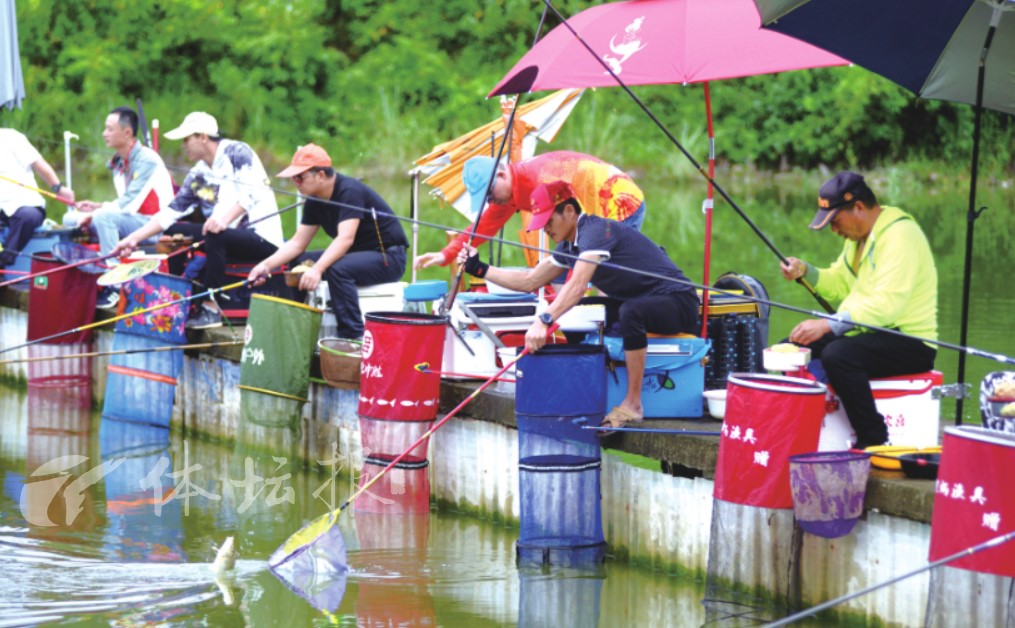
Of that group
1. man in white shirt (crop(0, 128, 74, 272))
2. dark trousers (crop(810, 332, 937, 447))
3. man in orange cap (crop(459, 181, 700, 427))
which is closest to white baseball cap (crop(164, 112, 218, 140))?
man in white shirt (crop(0, 128, 74, 272))

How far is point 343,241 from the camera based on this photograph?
886 centimetres

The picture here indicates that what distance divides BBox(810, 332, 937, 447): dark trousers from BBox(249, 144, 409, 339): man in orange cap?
3145mm

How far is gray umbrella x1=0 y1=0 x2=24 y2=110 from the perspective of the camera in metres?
12.0

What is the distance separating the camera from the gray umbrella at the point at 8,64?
12.0m

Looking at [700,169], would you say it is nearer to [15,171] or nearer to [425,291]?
[425,291]

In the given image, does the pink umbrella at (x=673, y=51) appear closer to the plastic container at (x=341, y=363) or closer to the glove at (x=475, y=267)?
the glove at (x=475, y=267)

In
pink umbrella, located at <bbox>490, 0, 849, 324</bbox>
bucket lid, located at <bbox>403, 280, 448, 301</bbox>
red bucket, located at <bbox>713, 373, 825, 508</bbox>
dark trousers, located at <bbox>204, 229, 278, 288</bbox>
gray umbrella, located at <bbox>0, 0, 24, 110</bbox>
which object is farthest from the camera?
gray umbrella, located at <bbox>0, 0, 24, 110</bbox>

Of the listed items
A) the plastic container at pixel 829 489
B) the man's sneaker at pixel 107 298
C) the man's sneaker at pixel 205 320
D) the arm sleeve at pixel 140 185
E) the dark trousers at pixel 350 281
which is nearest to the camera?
the plastic container at pixel 829 489

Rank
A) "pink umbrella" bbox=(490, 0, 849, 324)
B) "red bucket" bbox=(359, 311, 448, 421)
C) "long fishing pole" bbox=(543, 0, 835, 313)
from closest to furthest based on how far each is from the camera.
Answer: "long fishing pole" bbox=(543, 0, 835, 313)
"pink umbrella" bbox=(490, 0, 849, 324)
"red bucket" bbox=(359, 311, 448, 421)

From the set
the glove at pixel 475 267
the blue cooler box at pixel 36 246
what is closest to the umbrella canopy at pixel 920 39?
the glove at pixel 475 267

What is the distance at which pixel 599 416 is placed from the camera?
23.1 feet

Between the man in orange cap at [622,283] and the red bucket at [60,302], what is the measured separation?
4357mm

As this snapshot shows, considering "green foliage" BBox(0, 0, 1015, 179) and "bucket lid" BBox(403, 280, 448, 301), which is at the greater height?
"green foliage" BBox(0, 0, 1015, 179)

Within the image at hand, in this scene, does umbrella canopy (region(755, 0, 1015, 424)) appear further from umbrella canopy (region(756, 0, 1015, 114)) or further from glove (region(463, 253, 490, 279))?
glove (region(463, 253, 490, 279))
